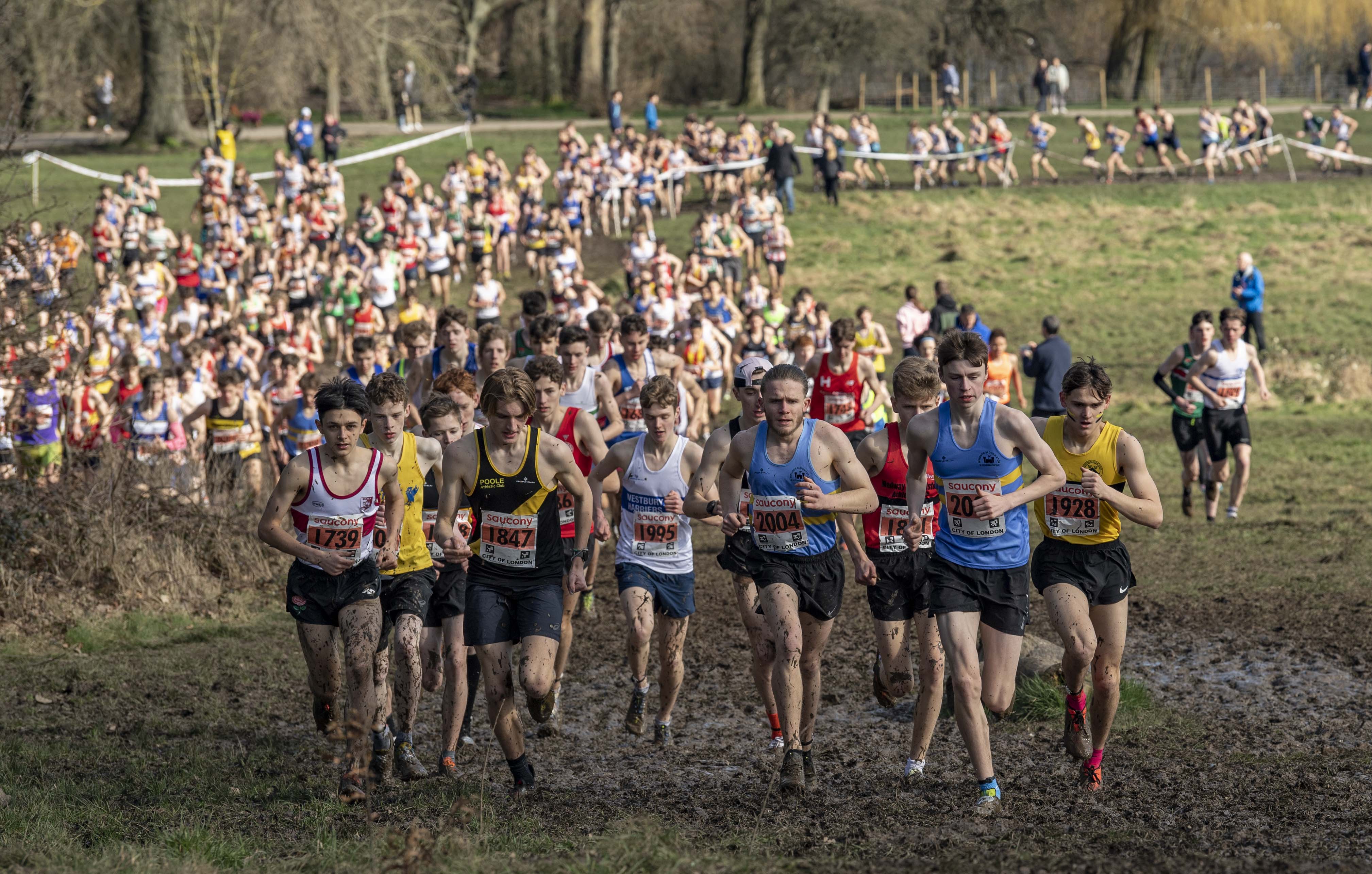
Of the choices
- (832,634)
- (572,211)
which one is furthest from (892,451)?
(572,211)

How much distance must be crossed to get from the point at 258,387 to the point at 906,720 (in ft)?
31.3

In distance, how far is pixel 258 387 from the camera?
15.4 meters

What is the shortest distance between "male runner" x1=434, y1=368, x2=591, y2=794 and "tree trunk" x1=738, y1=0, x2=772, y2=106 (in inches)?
1779

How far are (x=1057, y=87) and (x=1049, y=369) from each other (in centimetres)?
3261

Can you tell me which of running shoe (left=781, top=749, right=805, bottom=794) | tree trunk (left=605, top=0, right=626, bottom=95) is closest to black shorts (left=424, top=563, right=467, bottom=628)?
running shoe (left=781, top=749, right=805, bottom=794)

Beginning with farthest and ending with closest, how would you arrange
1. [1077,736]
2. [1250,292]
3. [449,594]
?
[1250,292], [449,594], [1077,736]

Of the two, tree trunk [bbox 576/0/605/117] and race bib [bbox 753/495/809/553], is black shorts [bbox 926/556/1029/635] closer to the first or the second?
race bib [bbox 753/495/809/553]

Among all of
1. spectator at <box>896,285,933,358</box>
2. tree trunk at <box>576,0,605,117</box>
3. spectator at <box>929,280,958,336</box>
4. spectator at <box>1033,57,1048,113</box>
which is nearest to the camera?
spectator at <box>896,285,933,358</box>

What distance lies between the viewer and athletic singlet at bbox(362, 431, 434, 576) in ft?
23.1

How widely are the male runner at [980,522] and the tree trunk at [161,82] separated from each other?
3853 cm

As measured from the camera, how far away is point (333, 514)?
6.50m

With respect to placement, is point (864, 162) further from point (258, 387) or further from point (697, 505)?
point (697, 505)

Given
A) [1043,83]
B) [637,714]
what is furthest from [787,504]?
[1043,83]

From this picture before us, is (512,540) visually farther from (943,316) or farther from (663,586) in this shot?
(943,316)
